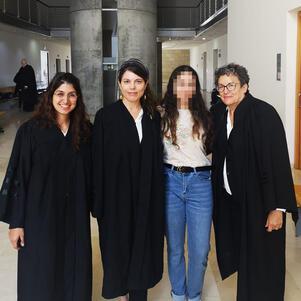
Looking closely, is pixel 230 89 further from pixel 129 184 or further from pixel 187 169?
pixel 129 184

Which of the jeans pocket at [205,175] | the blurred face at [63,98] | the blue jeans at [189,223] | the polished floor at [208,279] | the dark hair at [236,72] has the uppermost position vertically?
the dark hair at [236,72]

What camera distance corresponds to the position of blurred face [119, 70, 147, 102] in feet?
8.54

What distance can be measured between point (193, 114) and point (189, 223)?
27.6 inches

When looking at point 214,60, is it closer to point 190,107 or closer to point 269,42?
point 269,42

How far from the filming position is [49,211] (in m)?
2.58

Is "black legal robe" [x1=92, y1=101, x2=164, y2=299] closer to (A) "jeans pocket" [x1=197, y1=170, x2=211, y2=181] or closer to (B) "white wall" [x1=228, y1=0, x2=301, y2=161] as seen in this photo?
(A) "jeans pocket" [x1=197, y1=170, x2=211, y2=181]

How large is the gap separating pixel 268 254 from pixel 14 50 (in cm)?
2389

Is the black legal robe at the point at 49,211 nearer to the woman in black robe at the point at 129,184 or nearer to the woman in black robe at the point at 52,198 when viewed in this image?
the woman in black robe at the point at 52,198

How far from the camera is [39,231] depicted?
259cm

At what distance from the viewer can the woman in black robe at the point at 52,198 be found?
2527mm

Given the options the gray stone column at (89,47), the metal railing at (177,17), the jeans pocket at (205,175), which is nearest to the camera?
the jeans pocket at (205,175)

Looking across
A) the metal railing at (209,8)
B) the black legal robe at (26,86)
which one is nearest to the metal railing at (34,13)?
the black legal robe at (26,86)

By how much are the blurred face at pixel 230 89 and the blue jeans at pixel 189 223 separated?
476 millimetres

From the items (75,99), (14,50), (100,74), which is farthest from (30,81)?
(75,99)
